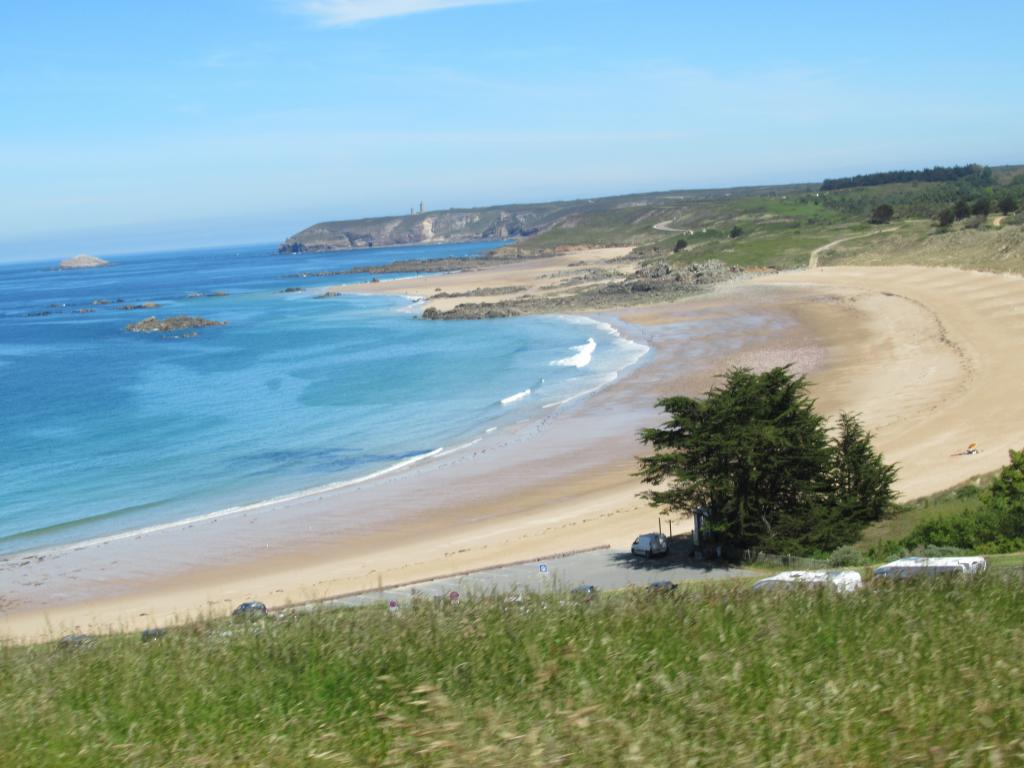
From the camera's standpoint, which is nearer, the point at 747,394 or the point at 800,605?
the point at 800,605

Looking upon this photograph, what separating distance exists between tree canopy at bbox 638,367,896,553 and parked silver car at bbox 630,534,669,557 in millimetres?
798

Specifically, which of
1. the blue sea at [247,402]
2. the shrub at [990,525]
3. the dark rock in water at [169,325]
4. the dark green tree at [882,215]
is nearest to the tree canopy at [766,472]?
the shrub at [990,525]

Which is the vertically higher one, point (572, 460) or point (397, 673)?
point (397, 673)

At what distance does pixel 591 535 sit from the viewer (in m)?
25.2

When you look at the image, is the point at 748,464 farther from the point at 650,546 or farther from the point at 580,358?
the point at 580,358

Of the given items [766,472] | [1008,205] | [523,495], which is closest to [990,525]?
[766,472]

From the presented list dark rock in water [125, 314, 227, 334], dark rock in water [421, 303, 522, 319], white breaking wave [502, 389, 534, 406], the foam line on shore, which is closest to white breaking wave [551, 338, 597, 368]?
white breaking wave [502, 389, 534, 406]

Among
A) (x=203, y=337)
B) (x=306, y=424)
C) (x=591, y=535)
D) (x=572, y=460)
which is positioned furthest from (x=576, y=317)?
(x=591, y=535)

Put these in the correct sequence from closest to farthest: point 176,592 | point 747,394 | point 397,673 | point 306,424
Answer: point 397,673
point 747,394
point 176,592
point 306,424

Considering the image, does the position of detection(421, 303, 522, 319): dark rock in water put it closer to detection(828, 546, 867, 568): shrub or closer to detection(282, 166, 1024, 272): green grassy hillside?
detection(282, 166, 1024, 272): green grassy hillside

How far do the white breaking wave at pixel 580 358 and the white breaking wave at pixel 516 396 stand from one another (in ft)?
21.8

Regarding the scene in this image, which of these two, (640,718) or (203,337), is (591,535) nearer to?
(640,718)

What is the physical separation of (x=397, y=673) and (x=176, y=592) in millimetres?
19353

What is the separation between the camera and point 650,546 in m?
21.4
